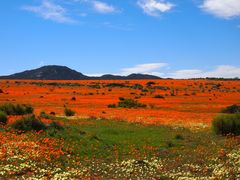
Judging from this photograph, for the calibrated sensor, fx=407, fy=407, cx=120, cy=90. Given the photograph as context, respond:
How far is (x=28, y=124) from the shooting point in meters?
28.6

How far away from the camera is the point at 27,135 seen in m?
26.1

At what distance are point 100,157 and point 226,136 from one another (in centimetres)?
1144

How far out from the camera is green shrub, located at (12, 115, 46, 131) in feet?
92.8

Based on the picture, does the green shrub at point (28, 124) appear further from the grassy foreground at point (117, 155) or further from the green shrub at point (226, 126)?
the green shrub at point (226, 126)

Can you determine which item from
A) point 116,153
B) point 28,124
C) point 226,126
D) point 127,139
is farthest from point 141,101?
point 116,153

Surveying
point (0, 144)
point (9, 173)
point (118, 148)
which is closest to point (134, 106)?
point (118, 148)

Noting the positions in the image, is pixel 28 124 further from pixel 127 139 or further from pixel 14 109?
pixel 14 109

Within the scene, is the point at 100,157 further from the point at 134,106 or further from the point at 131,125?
the point at 134,106

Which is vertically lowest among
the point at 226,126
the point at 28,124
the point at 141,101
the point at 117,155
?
the point at 117,155

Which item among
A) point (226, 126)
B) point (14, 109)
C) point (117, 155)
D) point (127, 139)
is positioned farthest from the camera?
point (14, 109)

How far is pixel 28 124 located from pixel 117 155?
819 cm

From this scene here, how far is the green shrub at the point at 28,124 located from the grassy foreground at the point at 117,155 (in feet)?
2.42

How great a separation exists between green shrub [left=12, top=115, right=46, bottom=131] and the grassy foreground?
0.74 metres

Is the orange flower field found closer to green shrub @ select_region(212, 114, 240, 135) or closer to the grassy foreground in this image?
green shrub @ select_region(212, 114, 240, 135)
